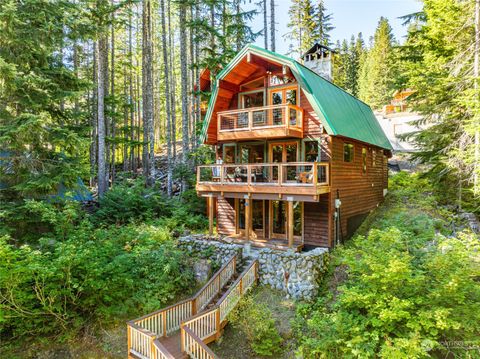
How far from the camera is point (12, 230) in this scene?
986 centimetres

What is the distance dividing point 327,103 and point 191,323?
32.9 ft

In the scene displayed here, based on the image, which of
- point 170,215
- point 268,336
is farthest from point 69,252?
point 170,215

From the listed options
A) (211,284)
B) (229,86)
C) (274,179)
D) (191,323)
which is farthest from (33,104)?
(274,179)

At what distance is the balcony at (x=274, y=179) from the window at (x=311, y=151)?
403 millimetres

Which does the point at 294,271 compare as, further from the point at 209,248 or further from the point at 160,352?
the point at 160,352

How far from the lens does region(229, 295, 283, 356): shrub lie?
7.79 m

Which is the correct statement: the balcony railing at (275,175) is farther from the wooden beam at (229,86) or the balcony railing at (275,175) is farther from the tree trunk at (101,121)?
the tree trunk at (101,121)

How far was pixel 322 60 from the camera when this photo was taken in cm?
1599

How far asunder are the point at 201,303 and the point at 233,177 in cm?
566

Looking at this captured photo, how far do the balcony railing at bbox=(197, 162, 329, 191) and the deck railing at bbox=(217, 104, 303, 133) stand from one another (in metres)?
1.69

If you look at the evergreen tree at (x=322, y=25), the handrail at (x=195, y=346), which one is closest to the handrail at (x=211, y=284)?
the handrail at (x=195, y=346)

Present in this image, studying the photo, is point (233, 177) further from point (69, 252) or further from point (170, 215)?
point (69, 252)

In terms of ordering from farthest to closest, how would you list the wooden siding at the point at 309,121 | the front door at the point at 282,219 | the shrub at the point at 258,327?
the front door at the point at 282,219, the wooden siding at the point at 309,121, the shrub at the point at 258,327

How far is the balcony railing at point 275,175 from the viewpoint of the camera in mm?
10609
